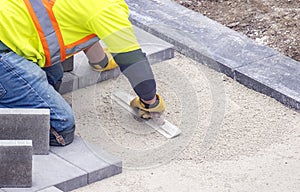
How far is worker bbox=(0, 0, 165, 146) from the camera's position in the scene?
18.4 ft

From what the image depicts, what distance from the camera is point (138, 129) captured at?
Result: 6062 mm

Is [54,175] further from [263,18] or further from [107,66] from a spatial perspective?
[263,18]

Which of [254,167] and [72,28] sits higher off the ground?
[72,28]

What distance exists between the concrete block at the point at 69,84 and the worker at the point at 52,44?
2.15ft

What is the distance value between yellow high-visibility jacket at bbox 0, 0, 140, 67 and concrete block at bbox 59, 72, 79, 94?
2.52 ft

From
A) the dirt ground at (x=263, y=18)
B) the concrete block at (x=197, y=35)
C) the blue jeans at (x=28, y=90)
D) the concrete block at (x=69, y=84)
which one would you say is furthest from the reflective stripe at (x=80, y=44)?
the dirt ground at (x=263, y=18)

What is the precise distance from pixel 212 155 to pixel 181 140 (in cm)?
A: 25

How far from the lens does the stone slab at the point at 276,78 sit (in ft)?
20.8

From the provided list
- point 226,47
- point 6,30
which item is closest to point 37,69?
point 6,30

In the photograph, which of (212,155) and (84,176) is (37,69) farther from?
(212,155)

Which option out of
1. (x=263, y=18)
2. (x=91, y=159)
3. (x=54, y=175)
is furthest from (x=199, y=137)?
(x=263, y=18)

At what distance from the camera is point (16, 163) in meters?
5.21

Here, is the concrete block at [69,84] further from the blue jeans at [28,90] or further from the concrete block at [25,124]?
the concrete block at [25,124]

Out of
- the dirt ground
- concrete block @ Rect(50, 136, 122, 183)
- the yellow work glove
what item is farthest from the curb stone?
concrete block @ Rect(50, 136, 122, 183)
